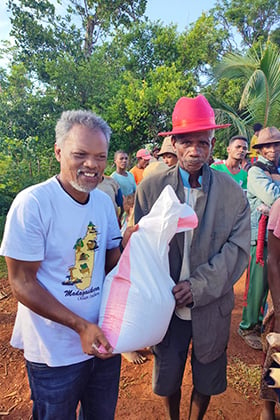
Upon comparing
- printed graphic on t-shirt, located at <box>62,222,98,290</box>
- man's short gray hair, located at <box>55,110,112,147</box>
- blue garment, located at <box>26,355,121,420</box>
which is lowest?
blue garment, located at <box>26,355,121,420</box>

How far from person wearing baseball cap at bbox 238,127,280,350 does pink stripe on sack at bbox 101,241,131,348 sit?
1.96 metres

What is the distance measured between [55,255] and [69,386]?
0.60 metres

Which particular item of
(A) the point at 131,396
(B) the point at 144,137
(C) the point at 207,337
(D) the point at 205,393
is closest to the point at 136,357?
(A) the point at 131,396

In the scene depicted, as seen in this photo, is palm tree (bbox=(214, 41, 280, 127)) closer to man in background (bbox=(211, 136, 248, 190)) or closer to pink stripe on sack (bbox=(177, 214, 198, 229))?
man in background (bbox=(211, 136, 248, 190))

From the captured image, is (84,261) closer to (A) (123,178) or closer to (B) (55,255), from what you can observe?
(B) (55,255)

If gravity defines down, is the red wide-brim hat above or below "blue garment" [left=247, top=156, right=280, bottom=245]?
above

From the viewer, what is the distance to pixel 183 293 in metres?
1.57

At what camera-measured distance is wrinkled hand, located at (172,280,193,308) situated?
61.4 inches

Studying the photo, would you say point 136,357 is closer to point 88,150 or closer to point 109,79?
point 88,150

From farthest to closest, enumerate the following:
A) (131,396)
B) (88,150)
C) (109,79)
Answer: (109,79), (131,396), (88,150)

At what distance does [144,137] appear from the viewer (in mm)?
9969

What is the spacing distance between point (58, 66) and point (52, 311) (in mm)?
9204


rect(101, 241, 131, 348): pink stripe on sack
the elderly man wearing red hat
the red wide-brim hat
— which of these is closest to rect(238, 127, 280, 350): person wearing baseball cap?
the elderly man wearing red hat

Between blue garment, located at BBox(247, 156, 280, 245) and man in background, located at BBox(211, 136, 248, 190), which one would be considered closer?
blue garment, located at BBox(247, 156, 280, 245)
